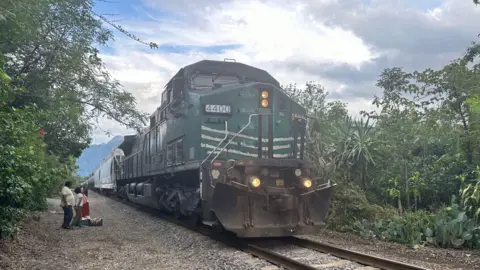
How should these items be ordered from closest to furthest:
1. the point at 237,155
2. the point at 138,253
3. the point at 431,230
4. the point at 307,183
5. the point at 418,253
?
the point at 418,253 → the point at 138,253 → the point at 307,183 → the point at 431,230 → the point at 237,155

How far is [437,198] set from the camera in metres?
10.6

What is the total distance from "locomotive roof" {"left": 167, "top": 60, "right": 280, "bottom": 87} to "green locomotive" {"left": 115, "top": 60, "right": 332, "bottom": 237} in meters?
0.02

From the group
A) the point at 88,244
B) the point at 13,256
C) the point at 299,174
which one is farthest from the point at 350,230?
the point at 13,256

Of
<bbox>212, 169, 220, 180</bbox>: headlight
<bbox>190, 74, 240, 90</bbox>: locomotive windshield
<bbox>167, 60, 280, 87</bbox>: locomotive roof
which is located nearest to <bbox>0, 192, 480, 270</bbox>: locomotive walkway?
<bbox>212, 169, 220, 180</bbox>: headlight

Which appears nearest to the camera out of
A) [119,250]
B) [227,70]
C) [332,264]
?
[332,264]

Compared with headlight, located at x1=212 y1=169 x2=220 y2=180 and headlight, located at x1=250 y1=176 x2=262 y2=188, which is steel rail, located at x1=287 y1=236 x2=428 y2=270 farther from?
headlight, located at x1=212 y1=169 x2=220 y2=180

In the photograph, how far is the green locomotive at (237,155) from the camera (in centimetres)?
709

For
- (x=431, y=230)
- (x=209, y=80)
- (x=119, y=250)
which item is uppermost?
(x=209, y=80)

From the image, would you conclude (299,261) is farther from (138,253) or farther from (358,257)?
(138,253)

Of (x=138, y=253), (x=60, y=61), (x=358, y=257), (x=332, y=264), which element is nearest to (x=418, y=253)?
(x=358, y=257)

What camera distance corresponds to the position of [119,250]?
764 cm

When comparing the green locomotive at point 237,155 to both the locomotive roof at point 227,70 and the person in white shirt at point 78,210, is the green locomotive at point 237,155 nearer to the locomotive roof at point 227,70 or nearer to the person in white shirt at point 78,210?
the locomotive roof at point 227,70

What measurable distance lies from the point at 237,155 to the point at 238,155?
0.07 ft

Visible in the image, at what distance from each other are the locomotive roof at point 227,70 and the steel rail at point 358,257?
3566 mm
